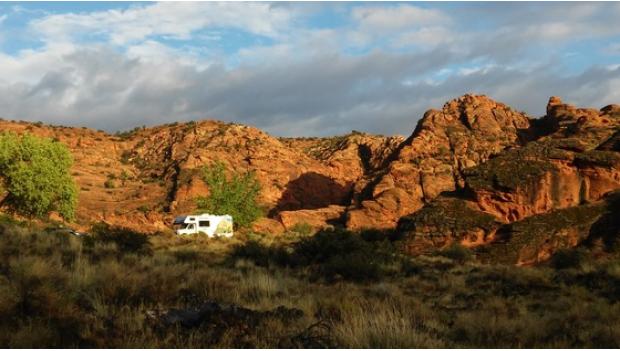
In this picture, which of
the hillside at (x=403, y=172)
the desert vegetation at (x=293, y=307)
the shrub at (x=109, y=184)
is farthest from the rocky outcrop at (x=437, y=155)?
the desert vegetation at (x=293, y=307)

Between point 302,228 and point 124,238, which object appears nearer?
point 124,238

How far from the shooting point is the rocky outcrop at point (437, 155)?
192ft

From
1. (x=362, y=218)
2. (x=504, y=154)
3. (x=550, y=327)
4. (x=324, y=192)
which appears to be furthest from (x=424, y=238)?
(x=324, y=192)

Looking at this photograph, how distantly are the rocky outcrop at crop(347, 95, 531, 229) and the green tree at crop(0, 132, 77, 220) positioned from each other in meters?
27.8

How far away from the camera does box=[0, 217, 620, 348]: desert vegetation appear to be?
6.68 metres

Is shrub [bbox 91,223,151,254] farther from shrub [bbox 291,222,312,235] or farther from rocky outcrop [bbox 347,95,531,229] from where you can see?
rocky outcrop [bbox 347,95,531,229]

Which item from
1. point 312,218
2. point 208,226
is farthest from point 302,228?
point 208,226

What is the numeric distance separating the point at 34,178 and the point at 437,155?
4765 cm

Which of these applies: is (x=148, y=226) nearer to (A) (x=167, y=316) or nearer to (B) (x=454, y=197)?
(B) (x=454, y=197)

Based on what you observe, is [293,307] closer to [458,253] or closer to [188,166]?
[458,253]

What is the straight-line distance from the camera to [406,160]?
69.2m

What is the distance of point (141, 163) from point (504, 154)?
69.7 meters

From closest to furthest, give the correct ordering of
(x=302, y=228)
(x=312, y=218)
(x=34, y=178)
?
(x=34, y=178) → (x=302, y=228) → (x=312, y=218)

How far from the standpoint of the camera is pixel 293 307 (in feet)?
31.1
